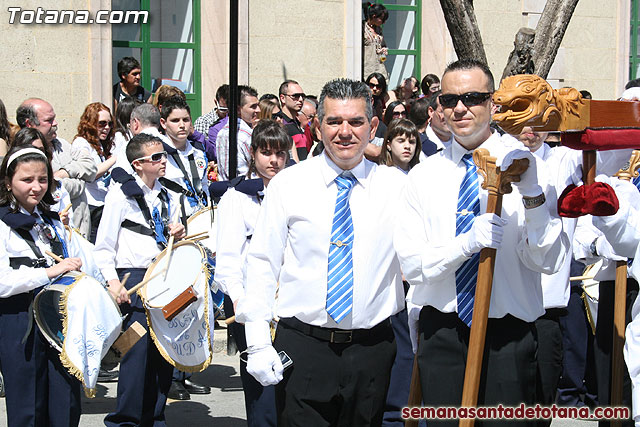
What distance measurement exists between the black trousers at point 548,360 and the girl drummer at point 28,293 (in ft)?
8.91

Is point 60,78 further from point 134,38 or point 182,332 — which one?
point 182,332

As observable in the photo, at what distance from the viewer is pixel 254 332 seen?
4516 millimetres

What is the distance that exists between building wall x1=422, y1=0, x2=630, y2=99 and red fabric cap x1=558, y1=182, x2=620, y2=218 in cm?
1127

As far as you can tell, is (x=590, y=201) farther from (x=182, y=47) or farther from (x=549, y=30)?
(x=182, y=47)

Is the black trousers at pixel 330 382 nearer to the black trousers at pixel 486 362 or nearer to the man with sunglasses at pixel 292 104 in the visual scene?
the black trousers at pixel 486 362

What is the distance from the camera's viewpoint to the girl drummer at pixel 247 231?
18.8 feet

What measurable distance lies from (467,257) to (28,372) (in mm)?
2894

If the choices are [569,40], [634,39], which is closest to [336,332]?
[569,40]

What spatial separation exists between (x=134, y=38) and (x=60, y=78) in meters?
1.42

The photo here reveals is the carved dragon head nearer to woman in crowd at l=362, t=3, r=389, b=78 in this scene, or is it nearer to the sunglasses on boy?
the sunglasses on boy

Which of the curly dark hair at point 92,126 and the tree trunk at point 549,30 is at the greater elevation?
the tree trunk at point 549,30

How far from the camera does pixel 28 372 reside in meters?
5.79

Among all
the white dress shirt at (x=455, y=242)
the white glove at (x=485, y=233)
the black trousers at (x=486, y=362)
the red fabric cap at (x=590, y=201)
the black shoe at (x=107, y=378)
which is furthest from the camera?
the black shoe at (x=107, y=378)

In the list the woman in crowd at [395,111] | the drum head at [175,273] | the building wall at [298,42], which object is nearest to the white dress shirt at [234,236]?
the drum head at [175,273]
